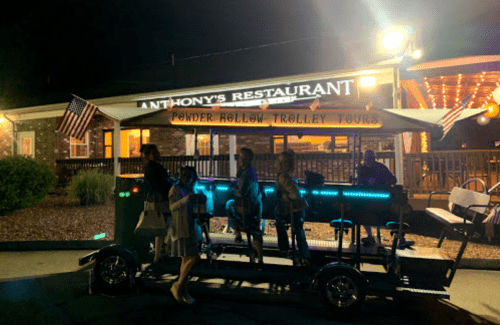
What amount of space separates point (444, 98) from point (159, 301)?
49.3 feet

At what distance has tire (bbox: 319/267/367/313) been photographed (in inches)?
171

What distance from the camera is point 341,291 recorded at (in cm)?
443

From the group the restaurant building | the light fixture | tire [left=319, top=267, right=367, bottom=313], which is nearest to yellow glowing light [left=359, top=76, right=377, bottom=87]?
the restaurant building

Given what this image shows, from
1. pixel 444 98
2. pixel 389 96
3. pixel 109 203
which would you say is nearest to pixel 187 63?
pixel 109 203

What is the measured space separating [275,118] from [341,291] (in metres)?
2.32

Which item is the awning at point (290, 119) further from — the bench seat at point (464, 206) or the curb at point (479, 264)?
the curb at point (479, 264)

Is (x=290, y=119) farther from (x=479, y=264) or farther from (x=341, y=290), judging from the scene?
(x=479, y=264)

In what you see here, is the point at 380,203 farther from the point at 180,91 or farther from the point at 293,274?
the point at 180,91

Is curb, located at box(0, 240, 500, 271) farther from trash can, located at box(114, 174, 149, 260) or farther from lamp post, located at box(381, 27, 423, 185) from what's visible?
lamp post, located at box(381, 27, 423, 185)

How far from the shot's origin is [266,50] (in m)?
15.7

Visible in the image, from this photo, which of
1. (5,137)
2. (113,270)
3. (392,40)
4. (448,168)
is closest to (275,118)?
(113,270)

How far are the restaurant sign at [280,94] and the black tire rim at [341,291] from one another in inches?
310

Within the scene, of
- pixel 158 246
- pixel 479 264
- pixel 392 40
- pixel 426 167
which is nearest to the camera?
pixel 158 246

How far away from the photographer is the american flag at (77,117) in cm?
703
